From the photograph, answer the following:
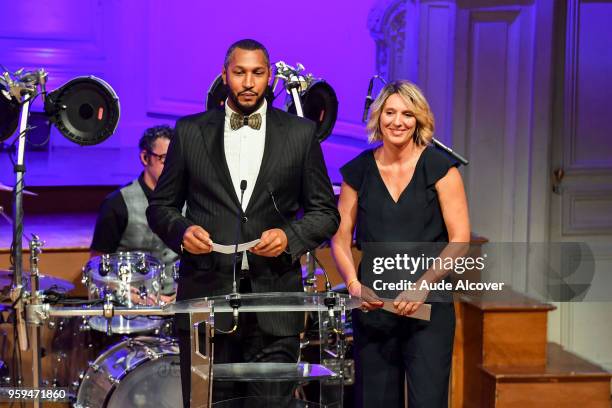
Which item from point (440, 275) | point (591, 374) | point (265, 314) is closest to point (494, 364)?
point (591, 374)

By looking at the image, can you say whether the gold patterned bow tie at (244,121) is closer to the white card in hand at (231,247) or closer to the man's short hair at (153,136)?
the white card in hand at (231,247)

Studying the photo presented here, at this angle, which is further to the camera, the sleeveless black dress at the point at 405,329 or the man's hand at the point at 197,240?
the sleeveless black dress at the point at 405,329

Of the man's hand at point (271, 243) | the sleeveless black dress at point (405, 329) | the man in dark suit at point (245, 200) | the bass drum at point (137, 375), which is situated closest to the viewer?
the man's hand at point (271, 243)

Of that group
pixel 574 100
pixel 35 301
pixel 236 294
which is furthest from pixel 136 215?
pixel 574 100

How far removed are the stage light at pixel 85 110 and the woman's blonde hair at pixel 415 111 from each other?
48.4 inches

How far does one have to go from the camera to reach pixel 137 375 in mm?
4320

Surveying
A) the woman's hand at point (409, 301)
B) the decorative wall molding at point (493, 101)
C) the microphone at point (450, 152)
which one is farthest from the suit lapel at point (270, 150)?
the decorative wall molding at point (493, 101)

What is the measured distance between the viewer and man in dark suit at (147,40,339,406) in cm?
318

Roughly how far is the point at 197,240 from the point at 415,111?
3.36ft

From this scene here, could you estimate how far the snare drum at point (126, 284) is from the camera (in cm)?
442

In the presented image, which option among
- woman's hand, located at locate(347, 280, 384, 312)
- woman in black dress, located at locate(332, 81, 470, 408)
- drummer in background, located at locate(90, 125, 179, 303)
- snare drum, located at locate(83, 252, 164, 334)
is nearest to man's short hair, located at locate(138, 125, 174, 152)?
drummer in background, located at locate(90, 125, 179, 303)

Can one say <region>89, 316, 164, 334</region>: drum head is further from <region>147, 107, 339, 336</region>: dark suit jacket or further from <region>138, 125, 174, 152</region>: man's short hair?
<region>147, 107, 339, 336</region>: dark suit jacket

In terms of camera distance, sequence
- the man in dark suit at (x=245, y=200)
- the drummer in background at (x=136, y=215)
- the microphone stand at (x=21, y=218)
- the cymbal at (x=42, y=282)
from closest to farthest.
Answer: the man in dark suit at (x=245, y=200)
the microphone stand at (x=21, y=218)
the cymbal at (x=42, y=282)
the drummer in background at (x=136, y=215)

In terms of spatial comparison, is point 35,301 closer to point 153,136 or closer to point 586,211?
point 153,136
